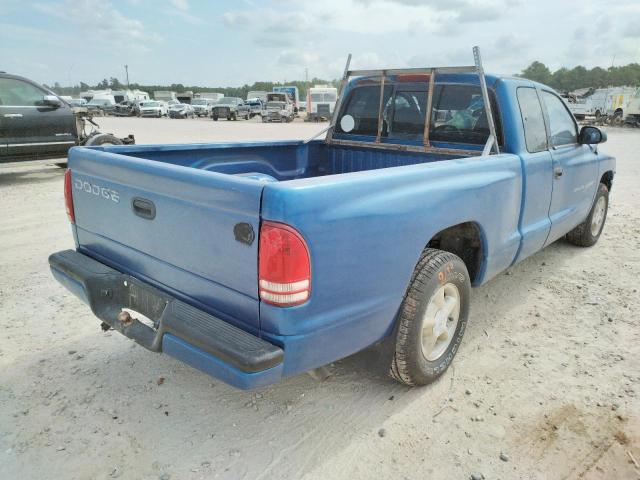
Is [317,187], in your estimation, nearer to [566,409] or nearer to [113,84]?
[566,409]

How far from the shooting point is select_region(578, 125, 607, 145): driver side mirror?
4.44 m

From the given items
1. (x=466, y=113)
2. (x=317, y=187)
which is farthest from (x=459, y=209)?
(x=466, y=113)

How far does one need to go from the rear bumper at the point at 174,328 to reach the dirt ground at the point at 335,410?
550 mm

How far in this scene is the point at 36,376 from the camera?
3.03 m

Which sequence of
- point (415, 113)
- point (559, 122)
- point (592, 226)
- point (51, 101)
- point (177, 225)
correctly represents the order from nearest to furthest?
point (177, 225), point (415, 113), point (559, 122), point (592, 226), point (51, 101)

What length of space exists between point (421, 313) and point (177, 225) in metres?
1.33

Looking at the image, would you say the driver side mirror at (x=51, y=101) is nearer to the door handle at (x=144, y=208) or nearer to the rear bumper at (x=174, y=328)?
the rear bumper at (x=174, y=328)

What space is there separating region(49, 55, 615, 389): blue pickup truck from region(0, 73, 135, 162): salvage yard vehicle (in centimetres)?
640

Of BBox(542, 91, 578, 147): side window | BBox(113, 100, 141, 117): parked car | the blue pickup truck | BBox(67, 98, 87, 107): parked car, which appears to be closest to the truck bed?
the blue pickup truck

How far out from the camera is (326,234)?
204 cm

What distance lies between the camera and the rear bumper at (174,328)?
78.6 inches

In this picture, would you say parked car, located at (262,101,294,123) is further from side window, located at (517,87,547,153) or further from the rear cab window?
side window, located at (517,87,547,153)

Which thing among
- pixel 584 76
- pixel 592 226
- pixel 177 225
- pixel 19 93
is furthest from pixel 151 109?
pixel 584 76

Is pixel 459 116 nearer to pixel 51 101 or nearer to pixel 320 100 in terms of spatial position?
pixel 51 101
